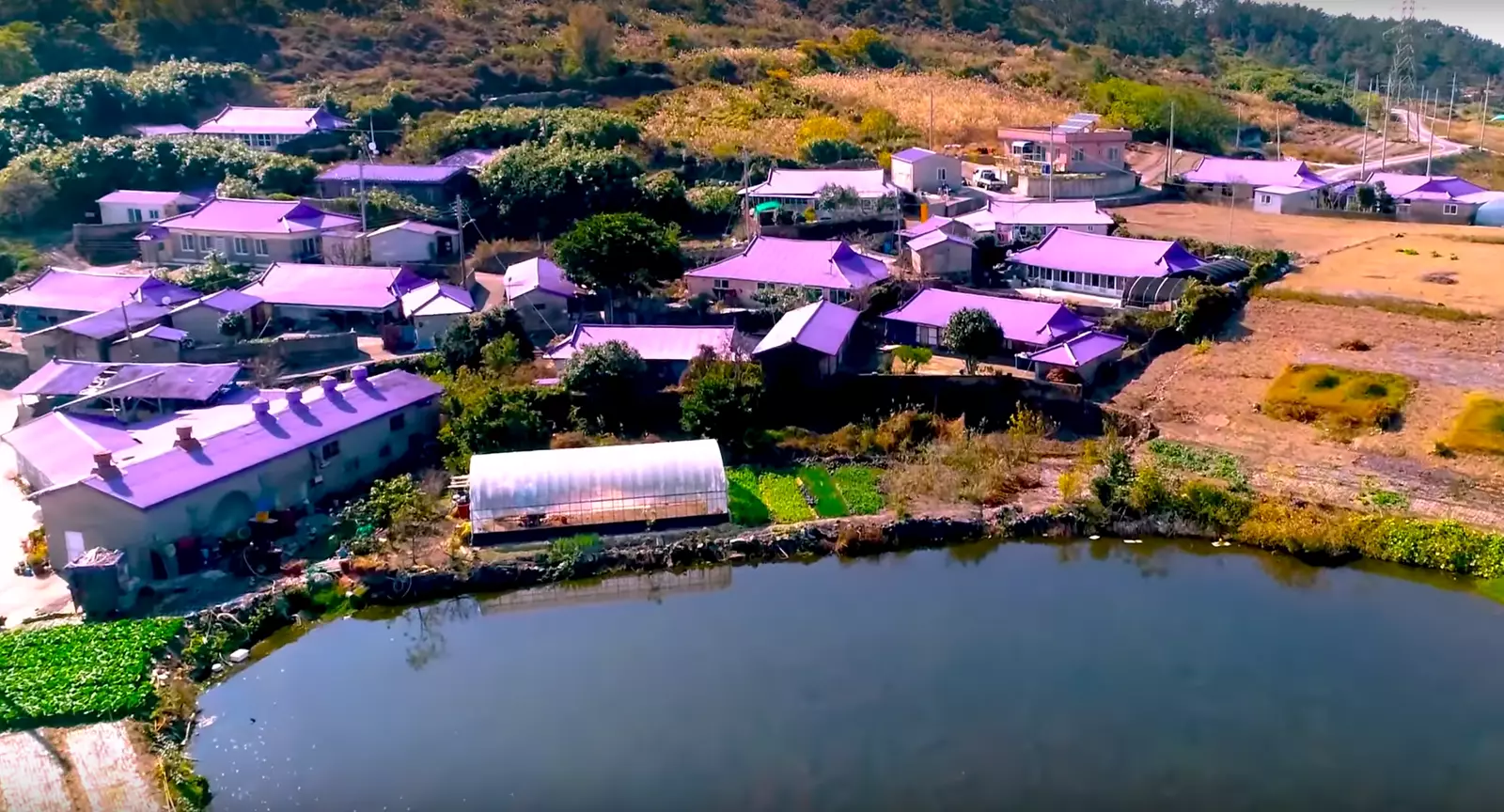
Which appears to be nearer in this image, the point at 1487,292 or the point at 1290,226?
the point at 1487,292

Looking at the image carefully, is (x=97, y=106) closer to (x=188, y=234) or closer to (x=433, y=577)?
(x=188, y=234)

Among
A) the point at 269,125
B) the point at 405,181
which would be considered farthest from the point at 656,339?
the point at 269,125

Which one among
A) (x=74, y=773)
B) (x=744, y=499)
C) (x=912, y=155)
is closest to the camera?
(x=74, y=773)

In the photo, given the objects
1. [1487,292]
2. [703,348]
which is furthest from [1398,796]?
[1487,292]

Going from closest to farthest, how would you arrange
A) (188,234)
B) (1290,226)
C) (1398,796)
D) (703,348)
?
(1398,796) → (703,348) → (188,234) → (1290,226)

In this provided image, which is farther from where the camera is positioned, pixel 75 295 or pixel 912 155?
pixel 912 155

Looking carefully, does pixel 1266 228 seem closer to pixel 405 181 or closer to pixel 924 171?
pixel 924 171

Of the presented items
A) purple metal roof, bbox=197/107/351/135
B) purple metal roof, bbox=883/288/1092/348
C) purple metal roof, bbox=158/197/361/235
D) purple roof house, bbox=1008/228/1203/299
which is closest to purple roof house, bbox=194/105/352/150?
purple metal roof, bbox=197/107/351/135
